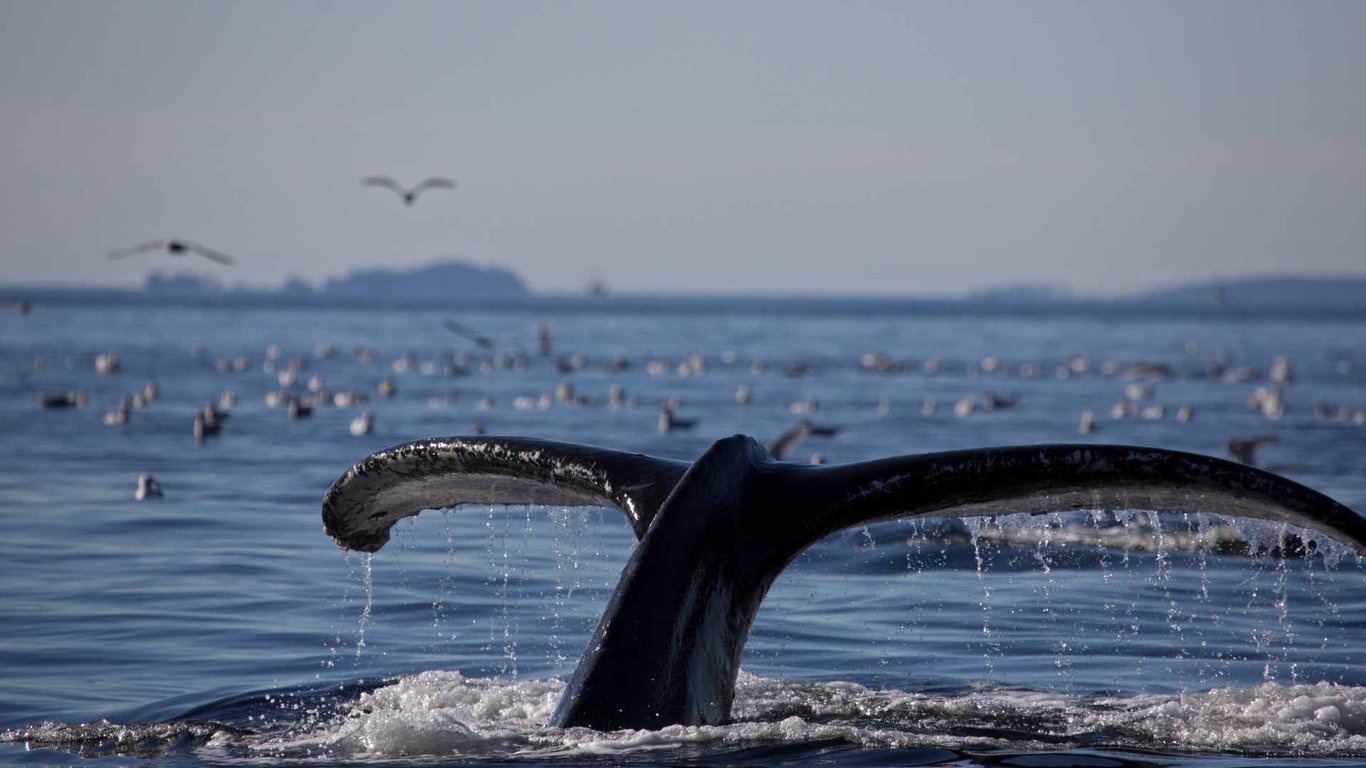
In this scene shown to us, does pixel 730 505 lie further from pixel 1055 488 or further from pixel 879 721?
pixel 879 721

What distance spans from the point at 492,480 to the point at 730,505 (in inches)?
35.8

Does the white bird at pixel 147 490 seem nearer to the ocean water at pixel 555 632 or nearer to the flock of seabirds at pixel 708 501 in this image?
the ocean water at pixel 555 632

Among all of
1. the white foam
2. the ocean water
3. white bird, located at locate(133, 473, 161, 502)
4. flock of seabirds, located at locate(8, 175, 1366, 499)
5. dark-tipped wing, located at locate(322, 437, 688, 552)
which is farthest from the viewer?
flock of seabirds, located at locate(8, 175, 1366, 499)

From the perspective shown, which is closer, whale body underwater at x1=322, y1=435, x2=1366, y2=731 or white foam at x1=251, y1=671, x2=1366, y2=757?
whale body underwater at x1=322, y1=435, x2=1366, y2=731

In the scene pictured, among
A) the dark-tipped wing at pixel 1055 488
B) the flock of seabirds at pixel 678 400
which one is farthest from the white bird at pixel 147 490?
the dark-tipped wing at pixel 1055 488

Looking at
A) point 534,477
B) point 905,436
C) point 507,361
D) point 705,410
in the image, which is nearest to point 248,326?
point 507,361

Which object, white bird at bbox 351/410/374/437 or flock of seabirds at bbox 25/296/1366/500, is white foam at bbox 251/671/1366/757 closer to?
flock of seabirds at bbox 25/296/1366/500

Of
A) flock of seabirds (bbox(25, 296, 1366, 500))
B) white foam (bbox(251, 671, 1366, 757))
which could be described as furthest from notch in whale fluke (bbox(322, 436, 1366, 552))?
flock of seabirds (bbox(25, 296, 1366, 500))

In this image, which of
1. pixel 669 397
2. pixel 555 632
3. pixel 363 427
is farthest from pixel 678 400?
pixel 555 632

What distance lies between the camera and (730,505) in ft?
20.5

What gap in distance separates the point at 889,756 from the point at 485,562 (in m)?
6.48

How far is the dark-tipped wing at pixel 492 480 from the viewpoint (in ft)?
21.1

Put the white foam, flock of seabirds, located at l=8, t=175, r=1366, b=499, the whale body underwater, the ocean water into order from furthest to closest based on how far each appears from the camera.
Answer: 1. flock of seabirds, located at l=8, t=175, r=1366, b=499
2. the ocean water
3. the white foam
4. the whale body underwater

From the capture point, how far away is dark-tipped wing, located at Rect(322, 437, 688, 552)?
6.44 m
